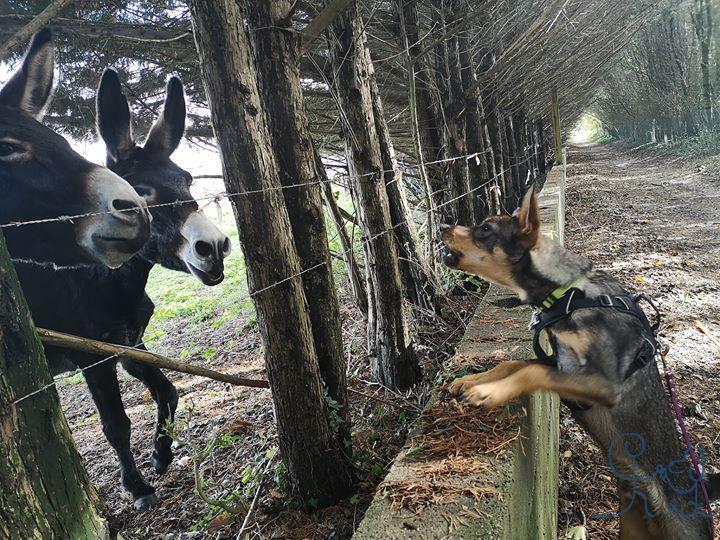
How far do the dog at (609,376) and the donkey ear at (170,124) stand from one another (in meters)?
2.25

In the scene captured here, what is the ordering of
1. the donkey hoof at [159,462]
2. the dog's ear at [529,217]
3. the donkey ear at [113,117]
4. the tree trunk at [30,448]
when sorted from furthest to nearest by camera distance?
the donkey hoof at [159,462] < the dog's ear at [529,217] < the donkey ear at [113,117] < the tree trunk at [30,448]

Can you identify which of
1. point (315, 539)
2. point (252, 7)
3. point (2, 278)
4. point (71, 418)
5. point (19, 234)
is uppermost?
point (252, 7)

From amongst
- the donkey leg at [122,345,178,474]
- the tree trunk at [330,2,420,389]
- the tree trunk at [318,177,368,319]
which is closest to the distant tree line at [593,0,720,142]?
the tree trunk at [318,177,368,319]

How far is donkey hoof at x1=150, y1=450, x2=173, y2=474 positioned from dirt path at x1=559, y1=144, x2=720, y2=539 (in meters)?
3.11

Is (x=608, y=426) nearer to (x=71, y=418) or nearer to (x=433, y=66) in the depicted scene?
(x=71, y=418)

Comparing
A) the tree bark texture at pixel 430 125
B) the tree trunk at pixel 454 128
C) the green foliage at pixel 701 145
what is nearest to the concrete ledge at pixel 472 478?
the tree trunk at pixel 454 128

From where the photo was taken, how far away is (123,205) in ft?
7.71

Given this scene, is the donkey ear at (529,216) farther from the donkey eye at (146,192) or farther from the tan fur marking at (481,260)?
the donkey eye at (146,192)

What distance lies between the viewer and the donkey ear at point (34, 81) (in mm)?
2227

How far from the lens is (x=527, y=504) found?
2.44 metres

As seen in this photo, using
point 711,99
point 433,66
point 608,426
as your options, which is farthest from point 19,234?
point 711,99

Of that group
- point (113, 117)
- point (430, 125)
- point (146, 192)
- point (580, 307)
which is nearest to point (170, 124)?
point (113, 117)

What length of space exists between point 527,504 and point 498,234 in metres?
1.78

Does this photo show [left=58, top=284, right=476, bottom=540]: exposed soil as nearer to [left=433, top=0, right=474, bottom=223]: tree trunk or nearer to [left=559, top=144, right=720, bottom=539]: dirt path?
[left=559, top=144, right=720, bottom=539]: dirt path
